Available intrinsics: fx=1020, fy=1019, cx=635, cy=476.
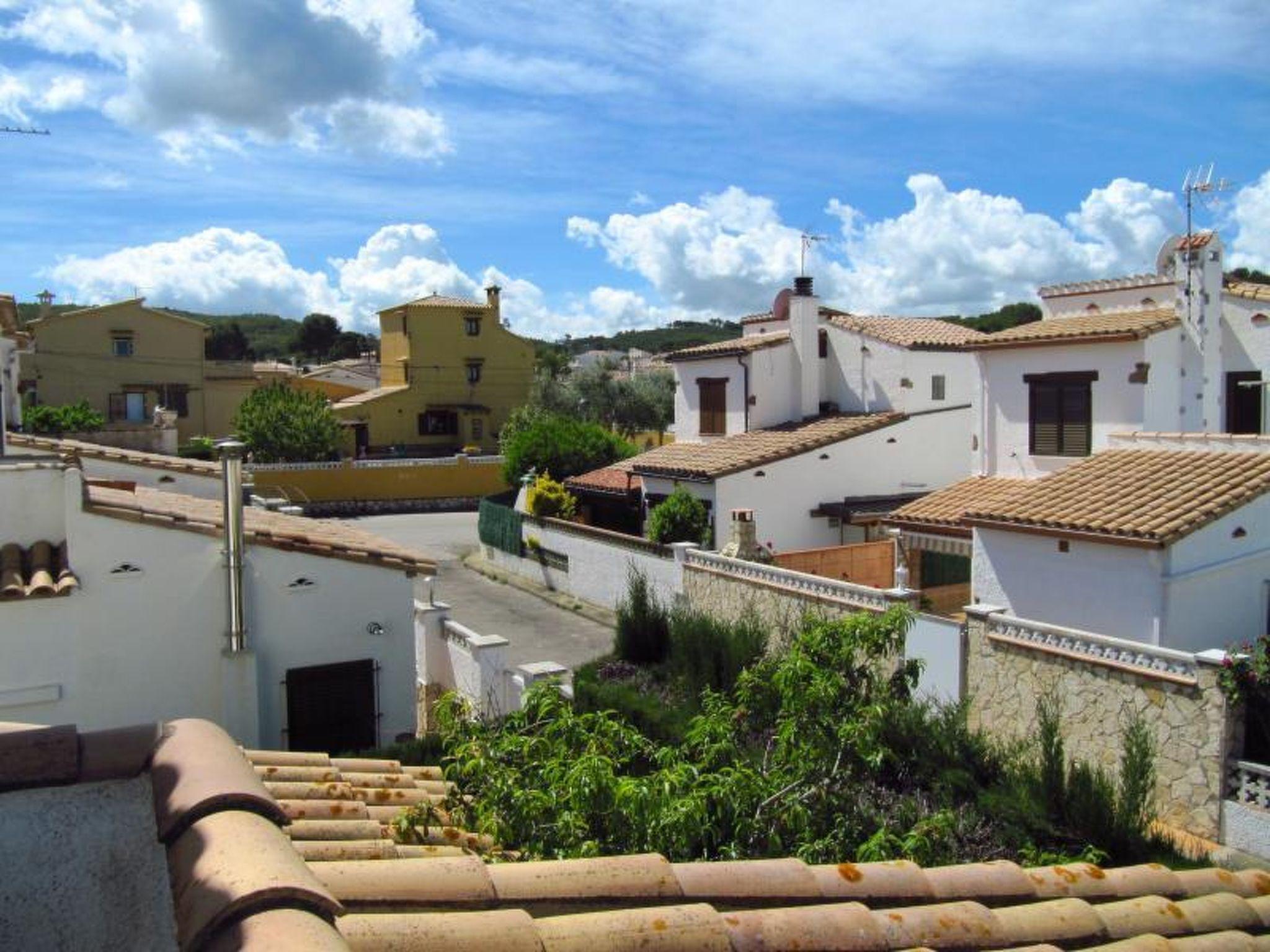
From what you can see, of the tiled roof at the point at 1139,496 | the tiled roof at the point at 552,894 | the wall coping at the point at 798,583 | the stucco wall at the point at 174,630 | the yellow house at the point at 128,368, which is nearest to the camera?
the tiled roof at the point at 552,894

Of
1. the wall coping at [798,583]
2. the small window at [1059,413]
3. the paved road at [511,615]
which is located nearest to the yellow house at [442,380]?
the paved road at [511,615]

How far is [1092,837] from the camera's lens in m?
13.2

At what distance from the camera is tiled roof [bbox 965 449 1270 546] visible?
54.5ft

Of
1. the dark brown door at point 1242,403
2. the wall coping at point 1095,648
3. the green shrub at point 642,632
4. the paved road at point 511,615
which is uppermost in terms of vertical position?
the dark brown door at point 1242,403

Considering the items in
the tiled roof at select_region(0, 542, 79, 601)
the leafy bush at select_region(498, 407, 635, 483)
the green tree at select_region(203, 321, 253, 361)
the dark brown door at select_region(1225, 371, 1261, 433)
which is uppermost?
the green tree at select_region(203, 321, 253, 361)

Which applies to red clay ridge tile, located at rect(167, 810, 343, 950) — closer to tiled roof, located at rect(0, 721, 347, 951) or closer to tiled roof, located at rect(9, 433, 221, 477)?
tiled roof, located at rect(0, 721, 347, 951)

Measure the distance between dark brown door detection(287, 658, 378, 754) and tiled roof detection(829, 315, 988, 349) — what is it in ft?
68.2

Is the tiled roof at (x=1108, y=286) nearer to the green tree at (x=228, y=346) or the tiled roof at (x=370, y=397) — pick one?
the tiled roof at (x=370, y=397)

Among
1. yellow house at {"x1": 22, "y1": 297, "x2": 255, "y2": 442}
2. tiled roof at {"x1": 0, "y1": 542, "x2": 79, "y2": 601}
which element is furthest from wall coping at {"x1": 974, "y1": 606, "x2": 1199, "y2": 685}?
yellow house at {"x1": 22, "y1": 297, "x2": 255, "y2": 442}

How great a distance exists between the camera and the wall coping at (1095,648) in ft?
47.1

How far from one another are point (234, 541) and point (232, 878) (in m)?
11.4

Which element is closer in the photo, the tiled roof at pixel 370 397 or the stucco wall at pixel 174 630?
the stucco wall at pixel 174 630

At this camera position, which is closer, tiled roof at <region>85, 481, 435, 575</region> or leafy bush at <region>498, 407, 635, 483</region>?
tiled roof at <region>85, 481, 435, 575</region>

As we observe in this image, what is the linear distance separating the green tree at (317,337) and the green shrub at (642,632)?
12692 centimetres
